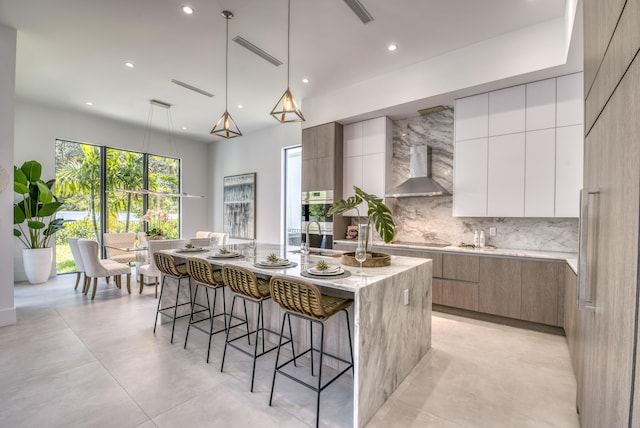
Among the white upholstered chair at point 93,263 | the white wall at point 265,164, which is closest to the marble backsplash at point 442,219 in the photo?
the white wall at point 265,164

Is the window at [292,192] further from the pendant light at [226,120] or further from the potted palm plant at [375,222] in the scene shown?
the potted palm plant at [375,222]

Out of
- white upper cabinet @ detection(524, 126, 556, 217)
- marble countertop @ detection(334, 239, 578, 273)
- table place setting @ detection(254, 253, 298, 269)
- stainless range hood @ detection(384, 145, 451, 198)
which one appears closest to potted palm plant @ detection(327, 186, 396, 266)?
table place setting @ detection(254, 253, 298, 269)

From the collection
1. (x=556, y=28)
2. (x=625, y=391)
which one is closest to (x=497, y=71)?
(x=556, y=28)

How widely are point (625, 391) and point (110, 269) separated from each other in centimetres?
566

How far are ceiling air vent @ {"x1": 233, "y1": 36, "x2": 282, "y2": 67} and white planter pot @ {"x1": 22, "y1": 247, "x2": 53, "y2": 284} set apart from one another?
521 cm

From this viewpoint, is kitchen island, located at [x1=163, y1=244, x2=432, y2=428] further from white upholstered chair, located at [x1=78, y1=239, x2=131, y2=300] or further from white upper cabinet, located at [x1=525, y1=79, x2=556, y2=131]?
white upholstered chair, located at [x1=78, y1=239, x2=131, y2=300]

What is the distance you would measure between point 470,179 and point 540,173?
76 cm

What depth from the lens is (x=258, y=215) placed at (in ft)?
23.8

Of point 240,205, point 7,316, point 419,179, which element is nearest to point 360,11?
point 419,179

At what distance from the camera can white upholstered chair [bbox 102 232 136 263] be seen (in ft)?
18.0

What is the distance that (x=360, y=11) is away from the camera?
3010mm

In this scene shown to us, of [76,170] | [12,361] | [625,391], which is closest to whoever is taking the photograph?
[625,391]

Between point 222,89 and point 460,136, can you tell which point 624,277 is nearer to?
point 460,136

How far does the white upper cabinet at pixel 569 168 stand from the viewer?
3.23 meters
